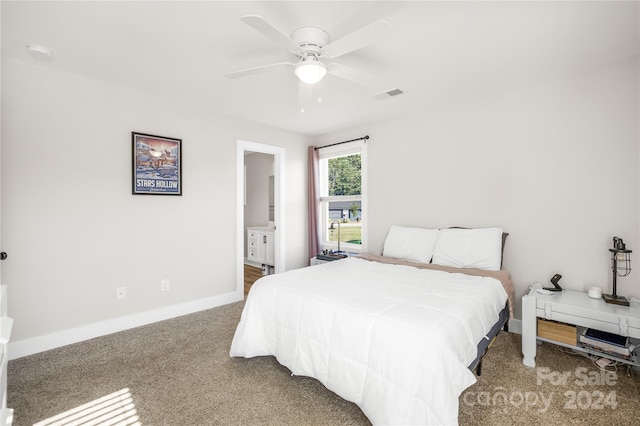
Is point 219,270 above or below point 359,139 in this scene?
below

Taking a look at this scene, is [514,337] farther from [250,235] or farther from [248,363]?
[250,235]

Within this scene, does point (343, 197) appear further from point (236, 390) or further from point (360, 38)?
point (236, 390)

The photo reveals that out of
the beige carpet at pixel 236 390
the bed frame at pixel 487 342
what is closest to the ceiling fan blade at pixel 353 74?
the bed frame at pixel 487 342

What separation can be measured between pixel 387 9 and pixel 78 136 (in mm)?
2753

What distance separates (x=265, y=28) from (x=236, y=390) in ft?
7.03

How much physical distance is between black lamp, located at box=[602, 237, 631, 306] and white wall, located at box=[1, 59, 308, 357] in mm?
3694

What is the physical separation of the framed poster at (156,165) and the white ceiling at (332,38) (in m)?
0.51

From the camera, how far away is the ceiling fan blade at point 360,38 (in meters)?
1.51

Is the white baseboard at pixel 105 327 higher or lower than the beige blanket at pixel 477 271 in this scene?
lower

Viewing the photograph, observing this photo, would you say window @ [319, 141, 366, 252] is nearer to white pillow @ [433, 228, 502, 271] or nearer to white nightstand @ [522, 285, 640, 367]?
white pillow @ [433, 228, 502, 271]

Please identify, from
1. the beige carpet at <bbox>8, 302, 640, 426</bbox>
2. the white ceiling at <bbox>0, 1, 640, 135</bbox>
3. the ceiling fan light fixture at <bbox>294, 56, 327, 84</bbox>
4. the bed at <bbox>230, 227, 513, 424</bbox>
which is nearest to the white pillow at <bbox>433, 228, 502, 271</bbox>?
the bed at <bbox>230, 227, 513, 424</bbox>

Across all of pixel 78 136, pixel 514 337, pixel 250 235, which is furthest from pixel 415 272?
pixel 250 235

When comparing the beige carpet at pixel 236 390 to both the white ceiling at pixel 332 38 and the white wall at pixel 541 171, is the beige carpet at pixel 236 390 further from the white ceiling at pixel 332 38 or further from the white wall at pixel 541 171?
the white ceiling at pixel 332 38

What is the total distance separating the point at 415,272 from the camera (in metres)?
2.62
